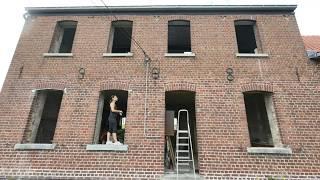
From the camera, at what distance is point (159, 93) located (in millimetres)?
7961

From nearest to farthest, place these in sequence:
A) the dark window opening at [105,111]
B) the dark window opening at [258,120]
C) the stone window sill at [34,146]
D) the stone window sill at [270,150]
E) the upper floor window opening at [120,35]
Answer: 1. the stone window sill at [270,150]
2. the stone window sill at [34,146]
3. the dark window opening at [105,111]
4. the dark window opening at [258,120]
5. the upper floor window opening at [120,35]

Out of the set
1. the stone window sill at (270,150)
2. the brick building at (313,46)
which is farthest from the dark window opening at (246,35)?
the stone window sill at (270,150)

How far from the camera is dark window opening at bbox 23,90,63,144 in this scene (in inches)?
312

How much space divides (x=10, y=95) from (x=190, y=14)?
299 inches

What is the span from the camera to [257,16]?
9406 millimetres

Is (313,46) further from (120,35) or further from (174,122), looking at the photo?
(120,35)

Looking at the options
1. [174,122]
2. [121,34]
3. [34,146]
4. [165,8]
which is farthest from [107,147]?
[165,8]

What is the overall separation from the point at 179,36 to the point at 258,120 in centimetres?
509

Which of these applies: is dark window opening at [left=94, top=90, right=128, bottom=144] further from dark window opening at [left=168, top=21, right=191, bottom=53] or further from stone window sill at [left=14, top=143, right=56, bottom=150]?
dark window opening at [left=168, top=21, right=191, bottom=53]

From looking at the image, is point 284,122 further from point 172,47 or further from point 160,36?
point 172,47

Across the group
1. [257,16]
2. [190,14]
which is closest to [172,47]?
[190,14]

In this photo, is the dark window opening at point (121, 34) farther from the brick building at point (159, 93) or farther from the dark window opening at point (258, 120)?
the dark window opening at point (258, 120)

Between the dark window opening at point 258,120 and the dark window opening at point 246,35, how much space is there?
6.64 feet

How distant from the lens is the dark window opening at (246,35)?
9633mm
